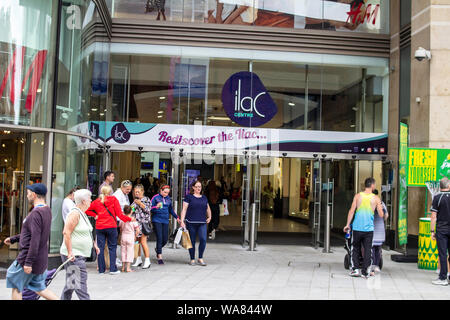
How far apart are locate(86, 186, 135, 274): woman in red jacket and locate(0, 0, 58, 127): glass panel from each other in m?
1.65

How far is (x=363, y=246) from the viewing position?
960cm

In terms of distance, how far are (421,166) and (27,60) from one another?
7.67 metres

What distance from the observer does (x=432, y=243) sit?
10.6 meters

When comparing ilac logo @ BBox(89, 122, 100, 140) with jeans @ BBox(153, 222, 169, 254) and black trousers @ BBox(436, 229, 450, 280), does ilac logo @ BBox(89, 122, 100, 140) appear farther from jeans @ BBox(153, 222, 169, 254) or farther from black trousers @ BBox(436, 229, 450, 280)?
black trousers @ BBox(436, 229, 450, 280)

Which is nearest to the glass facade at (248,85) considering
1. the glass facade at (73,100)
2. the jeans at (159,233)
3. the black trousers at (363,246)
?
the glass facade at (73,100)

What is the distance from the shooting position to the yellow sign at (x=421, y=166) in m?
11.0

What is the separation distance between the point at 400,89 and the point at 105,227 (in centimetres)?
854

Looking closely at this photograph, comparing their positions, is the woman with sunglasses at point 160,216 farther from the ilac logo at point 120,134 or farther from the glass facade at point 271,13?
the glass facade at point 271,13

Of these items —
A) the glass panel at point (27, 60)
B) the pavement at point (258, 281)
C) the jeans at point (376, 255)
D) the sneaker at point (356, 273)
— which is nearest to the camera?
the pavement at point (258, 281)

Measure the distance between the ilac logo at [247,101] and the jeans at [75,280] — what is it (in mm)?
8818

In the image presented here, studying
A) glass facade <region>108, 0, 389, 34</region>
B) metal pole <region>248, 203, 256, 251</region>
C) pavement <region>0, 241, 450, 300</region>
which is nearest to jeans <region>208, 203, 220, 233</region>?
metal pole <region>248, 203, 256, 251</region>

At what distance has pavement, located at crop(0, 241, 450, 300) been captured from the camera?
307 inches
